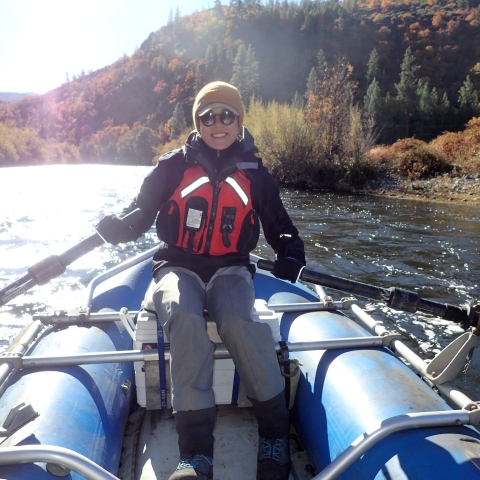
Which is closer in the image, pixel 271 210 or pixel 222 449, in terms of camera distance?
pixel 222 449

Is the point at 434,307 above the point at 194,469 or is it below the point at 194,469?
above

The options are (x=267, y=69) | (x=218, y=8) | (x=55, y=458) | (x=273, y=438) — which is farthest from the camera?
(x=218, y=8)

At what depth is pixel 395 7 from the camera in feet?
300

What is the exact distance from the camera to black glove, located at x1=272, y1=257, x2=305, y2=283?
2289 mm

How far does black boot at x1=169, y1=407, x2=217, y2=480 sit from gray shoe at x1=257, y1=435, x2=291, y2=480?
224 mm

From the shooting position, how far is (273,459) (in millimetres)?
1766

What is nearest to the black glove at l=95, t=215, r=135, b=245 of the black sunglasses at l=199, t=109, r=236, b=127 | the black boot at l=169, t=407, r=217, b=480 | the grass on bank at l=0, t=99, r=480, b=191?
the black sunglasses at l=199, t=109, r=236, b=127

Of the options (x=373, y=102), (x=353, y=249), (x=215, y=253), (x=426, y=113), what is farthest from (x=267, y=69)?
(x=215, y=253)

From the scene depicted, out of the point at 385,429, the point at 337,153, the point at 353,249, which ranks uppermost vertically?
the point at 385,429

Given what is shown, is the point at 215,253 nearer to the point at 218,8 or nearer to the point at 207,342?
the point at 207,342

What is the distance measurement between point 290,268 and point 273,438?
836 mm

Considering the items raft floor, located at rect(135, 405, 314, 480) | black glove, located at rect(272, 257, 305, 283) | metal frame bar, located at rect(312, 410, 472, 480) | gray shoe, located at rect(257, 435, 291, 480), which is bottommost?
raft floor, located at rect(135, 405, 314, 480)

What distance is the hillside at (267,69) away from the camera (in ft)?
178

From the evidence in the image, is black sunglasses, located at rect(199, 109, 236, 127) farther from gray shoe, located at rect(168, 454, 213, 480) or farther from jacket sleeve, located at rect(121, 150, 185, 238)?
gray shoe, located at rect(168, 454, 213, 480)
